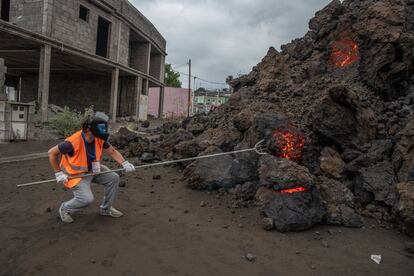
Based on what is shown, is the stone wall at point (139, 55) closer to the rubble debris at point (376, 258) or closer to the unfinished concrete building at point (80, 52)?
the unfinished concrete building at point (80, 52)

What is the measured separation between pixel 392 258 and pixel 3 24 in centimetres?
1203

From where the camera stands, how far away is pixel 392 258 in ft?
10.3

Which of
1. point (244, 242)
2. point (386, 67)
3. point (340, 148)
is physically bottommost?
point (244, 242)

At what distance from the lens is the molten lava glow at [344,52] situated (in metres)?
6.50

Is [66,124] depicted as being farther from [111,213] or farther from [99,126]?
[99,126]

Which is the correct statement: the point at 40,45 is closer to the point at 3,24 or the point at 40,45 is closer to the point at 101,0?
the point at 3,24

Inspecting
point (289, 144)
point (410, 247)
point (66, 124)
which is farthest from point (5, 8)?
point (410, 247)

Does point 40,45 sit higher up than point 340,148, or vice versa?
point 40,45

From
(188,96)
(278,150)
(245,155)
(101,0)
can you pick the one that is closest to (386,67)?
(278,150)

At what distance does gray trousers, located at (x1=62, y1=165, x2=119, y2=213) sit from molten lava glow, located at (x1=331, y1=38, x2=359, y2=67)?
5364 millimetres

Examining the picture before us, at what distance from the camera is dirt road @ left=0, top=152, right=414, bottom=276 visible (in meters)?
2.86

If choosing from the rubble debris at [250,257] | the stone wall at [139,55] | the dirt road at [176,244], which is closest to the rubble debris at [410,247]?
the dirt road at [176,244]

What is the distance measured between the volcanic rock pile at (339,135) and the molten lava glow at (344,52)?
2 centimetres

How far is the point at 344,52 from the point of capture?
22.1 ft
